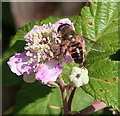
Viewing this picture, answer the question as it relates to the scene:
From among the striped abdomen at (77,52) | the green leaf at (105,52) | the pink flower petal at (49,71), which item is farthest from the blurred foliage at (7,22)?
the striped abdomen at (77,52)

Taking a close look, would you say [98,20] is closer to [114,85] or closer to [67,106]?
[114,85]

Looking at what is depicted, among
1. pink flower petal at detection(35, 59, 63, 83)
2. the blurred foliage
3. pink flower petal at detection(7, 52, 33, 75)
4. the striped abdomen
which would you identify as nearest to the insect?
the striped abdomen

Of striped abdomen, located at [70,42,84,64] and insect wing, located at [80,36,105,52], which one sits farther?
insect wing, located at [80,36,105,52]

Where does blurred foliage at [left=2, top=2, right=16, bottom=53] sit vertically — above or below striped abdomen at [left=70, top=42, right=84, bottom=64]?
above

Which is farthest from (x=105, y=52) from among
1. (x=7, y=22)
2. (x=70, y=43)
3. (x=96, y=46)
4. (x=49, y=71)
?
(x=7, y=22)

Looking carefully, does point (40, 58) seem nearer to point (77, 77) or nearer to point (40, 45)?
point (40, 45)

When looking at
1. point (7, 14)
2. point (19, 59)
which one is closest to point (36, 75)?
point (19, 59)

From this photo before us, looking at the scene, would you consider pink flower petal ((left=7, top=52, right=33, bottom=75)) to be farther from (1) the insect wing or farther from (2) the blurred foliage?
(2) the blurred foliage

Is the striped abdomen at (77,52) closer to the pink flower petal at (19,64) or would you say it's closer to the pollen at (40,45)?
the pollen at (40,45)
